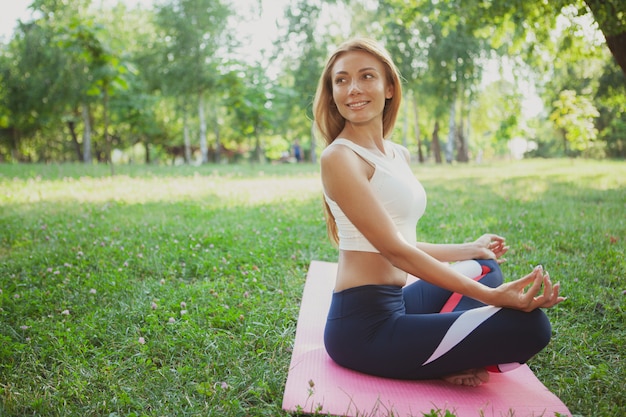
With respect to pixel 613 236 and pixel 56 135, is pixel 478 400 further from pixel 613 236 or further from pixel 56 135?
pixel 56 135

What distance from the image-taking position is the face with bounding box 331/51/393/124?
291 centimetres

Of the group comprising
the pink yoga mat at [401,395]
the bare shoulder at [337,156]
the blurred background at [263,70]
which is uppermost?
the blurred background at [263,70]

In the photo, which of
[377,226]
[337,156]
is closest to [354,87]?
[337,156]

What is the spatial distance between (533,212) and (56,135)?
47494mm

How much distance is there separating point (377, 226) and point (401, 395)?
0.96 m

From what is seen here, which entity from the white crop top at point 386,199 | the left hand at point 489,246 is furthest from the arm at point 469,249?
the white crop top at point 386,199

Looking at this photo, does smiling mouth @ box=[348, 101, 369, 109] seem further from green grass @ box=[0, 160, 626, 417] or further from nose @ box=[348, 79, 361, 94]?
green grass @ box=[0, 160, 626, 417]

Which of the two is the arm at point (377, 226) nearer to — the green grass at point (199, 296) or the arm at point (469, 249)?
the arm at point (469, 249)

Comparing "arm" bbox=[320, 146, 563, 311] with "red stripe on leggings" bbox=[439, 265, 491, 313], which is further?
"red stripe on leggings" bbox=[439, 265, 491, 313]

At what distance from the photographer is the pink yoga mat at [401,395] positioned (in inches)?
96.0

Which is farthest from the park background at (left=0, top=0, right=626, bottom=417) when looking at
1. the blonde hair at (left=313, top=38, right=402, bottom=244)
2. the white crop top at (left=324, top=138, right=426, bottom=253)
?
the blonde hair at (left=313, top=38, right=402, bottom=244)

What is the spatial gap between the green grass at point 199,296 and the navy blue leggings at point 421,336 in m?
0.51

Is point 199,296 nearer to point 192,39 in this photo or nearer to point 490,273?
point 490,273

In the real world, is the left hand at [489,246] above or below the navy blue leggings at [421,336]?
above
